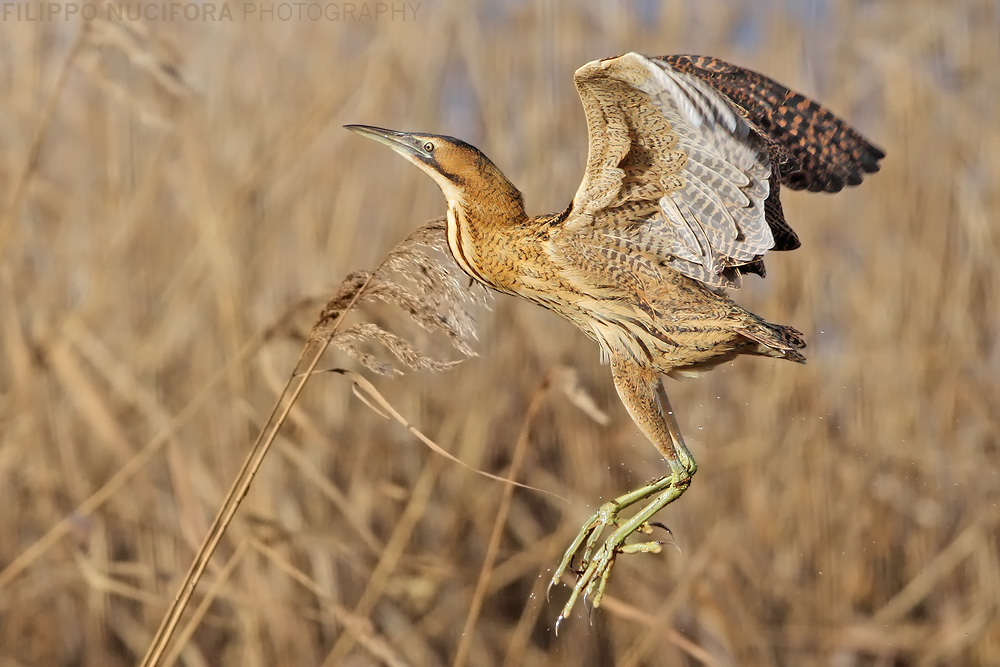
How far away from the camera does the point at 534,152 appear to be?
114 inches

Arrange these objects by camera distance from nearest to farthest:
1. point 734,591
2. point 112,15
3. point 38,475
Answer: point 112,15, point 38,475, point 734,591

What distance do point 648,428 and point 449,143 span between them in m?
0.53

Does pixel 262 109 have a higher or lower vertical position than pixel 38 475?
higher

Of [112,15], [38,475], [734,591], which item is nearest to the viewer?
[112,15]

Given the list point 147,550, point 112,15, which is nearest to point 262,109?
point 112,15

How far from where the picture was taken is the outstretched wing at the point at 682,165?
4.89 ft

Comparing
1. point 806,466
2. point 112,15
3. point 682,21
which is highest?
point 682,21

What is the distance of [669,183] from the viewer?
5.48 feet

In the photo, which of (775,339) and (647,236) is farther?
(647,236)

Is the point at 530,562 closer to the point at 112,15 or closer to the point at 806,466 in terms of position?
the point at 806,466

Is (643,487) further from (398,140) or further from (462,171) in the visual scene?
(398,140)

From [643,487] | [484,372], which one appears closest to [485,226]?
[643,487]

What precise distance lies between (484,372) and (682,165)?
4.29 ft

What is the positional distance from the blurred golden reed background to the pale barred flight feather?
107 centimetres
